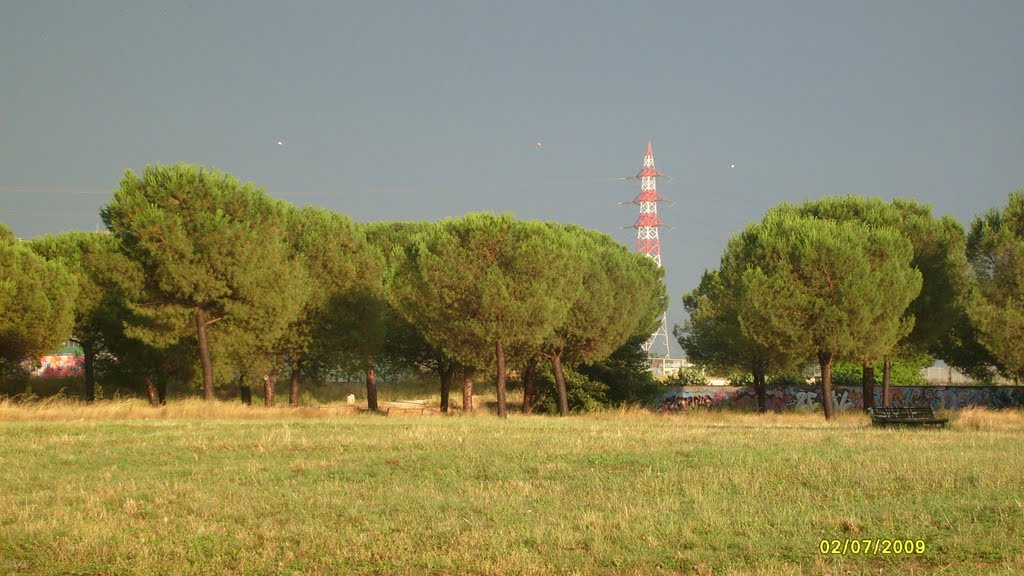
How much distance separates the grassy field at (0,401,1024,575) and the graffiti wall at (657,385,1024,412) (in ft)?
112

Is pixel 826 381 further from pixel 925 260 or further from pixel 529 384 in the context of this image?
pixel 529 384

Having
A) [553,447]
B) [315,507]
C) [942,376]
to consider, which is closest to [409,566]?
[315,507]

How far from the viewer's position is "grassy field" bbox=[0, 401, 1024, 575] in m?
9.47

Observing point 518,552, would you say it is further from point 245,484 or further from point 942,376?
point 942,376

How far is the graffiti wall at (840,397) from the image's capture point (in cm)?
5044

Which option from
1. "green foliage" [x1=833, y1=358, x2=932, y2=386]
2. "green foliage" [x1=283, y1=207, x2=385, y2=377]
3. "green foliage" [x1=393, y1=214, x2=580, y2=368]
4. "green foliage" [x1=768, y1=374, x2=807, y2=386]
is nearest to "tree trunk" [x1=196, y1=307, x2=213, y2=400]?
"green foliage" [x1=283, y1=207, x2=385, y2=377]

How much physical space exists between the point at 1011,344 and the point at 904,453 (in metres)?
26.5

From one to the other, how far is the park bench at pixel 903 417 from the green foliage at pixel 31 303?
1226 inches

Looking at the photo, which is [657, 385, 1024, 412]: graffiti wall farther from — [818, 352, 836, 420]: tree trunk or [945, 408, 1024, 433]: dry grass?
[945, 408, 1024, 433]: dry grass

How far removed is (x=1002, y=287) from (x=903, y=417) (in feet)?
59.4

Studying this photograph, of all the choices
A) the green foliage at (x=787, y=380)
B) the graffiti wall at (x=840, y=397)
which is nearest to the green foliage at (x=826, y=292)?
the graffiti wall at (x=840, y=397)

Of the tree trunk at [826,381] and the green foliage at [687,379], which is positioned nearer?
the tree trunk at [826,381]

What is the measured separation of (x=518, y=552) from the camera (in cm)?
955

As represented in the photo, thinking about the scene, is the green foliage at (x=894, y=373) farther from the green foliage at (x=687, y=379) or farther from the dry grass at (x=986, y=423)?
the dry grass at (x=986, y=423)
